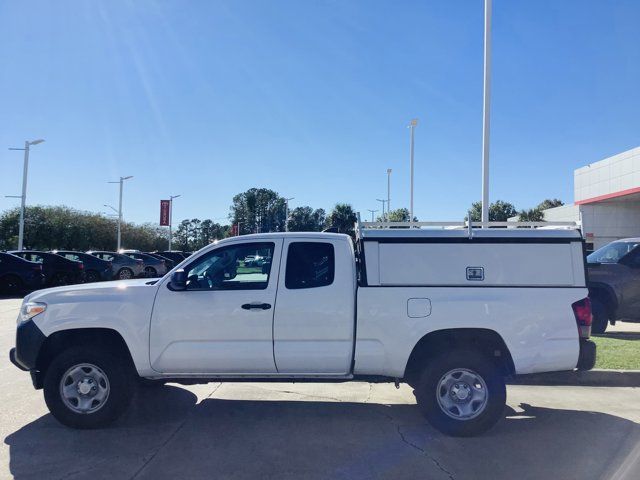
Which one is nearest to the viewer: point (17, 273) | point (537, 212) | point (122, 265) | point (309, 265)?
point (309, 265)

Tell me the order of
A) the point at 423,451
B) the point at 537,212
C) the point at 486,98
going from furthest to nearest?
the point at 537,212
the point at 486,98
the point at 423,451

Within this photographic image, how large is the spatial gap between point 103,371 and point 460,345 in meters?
3.56

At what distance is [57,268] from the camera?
2002 cm

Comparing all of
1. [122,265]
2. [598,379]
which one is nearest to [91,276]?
[122,265]

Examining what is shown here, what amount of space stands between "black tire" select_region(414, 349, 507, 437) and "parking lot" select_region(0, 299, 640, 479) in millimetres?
124

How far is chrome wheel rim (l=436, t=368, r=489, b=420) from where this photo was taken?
203 inches

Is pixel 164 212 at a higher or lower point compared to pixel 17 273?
higher

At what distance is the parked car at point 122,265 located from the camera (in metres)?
23.9

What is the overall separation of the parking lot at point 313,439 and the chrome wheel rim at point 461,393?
267 millimetres

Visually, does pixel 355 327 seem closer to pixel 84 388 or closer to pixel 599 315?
pixel 84 388

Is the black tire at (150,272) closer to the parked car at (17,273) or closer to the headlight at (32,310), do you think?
the parked car at (17,273)

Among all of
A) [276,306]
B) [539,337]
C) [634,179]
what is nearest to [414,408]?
[539,337]

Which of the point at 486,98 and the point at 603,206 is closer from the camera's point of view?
the point at 486,98

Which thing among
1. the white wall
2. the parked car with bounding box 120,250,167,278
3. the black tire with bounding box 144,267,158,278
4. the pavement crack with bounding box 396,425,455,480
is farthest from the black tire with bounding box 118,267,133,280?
the white wall
